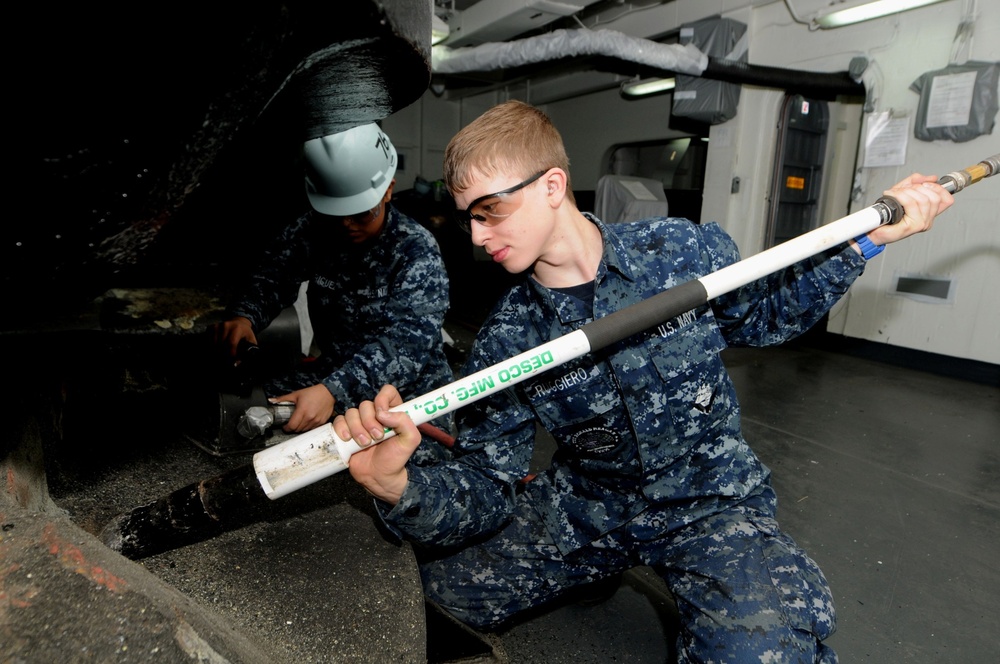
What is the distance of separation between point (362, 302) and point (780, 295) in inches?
52.7

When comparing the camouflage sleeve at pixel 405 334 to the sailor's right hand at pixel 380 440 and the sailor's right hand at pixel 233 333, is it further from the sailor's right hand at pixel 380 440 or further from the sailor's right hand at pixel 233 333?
the sailor's right hand at pixel 380 440

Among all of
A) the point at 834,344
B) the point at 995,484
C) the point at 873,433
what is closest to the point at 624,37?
the point at 834,344

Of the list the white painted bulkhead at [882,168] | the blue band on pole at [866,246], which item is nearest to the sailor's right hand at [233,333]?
the blue band on pole at [866,246]

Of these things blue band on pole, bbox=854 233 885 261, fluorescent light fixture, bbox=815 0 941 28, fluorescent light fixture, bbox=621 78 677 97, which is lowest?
blue band on pole, bbox=854 233 885 261

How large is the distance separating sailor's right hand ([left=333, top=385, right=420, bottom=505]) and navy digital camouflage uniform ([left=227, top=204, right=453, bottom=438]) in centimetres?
54

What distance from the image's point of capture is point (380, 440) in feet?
3.10

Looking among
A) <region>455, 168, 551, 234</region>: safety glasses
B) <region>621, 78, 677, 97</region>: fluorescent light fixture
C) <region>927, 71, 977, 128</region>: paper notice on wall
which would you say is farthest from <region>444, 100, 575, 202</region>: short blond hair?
<region>621, 78, 677, 97</region>: fluorescent light fixture

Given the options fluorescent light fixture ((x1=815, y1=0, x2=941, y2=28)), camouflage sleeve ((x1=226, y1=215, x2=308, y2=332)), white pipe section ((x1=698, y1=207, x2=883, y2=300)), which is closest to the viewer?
white pipe section ((x1=698, y1=207, x2=883, y2=300))

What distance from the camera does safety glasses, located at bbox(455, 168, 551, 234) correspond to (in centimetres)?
117

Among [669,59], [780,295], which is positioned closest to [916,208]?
[780,295]

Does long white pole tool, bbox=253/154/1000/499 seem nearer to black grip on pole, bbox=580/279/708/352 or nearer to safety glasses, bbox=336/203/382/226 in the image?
black grip on pole, bbox=580/279/708/352

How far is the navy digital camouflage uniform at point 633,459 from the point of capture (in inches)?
46.1

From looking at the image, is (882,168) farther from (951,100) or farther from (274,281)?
(274,281)

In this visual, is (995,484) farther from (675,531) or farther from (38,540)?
(38,540)
